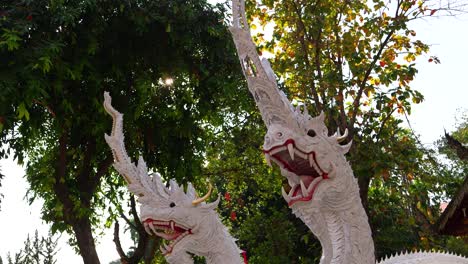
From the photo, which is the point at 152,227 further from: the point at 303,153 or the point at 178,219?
the point at 303,153

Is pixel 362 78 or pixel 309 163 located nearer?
pixel 309 163

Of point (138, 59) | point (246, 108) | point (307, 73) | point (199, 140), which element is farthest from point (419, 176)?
point (138, 59)

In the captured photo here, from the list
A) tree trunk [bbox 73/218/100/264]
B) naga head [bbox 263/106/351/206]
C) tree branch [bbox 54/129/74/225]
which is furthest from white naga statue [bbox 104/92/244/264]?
tree trunk [bbox 73/218/100/264]

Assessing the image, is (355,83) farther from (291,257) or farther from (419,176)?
(291,257)

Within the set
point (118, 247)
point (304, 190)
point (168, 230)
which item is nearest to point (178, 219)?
point (168, 230)

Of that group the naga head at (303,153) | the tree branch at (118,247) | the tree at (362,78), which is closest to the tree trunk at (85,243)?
the tree branch at (118,247)

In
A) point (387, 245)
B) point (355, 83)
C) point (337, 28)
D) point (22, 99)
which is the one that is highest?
point (337, 28)

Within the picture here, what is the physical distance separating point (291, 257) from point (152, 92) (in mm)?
5041

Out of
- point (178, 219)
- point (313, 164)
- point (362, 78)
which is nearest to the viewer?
point (313, 164)

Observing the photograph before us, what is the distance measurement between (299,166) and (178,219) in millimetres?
913

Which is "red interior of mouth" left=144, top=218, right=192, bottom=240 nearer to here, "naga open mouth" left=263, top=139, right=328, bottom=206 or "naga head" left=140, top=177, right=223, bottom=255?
"naga head" left=140, top=177, right=223, bottom=255

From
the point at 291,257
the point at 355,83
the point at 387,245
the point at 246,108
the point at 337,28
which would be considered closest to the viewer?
the point at 355,83

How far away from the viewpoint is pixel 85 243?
8.11 metres

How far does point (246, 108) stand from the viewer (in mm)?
8992
